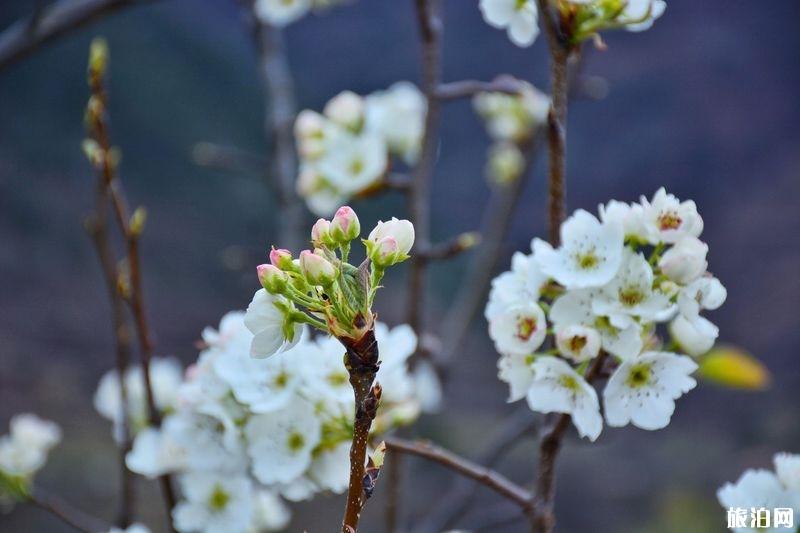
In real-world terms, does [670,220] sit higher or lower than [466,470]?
higher

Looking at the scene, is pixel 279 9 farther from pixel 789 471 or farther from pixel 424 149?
pixel 789 471

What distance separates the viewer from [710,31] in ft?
11.8

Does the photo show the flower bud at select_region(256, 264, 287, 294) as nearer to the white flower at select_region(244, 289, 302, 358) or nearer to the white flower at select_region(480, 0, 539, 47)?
the white flower at select_region(244, 289, 302, 358)

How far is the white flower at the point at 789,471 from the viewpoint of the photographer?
57 centimetres

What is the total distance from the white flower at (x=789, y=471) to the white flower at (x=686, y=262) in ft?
0.53

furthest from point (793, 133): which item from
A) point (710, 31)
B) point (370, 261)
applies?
point (370, 261)

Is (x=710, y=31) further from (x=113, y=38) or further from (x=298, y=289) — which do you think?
(x=298, y=289)

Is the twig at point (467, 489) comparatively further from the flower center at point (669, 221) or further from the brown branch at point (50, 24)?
the brown branch at point (50, 24)

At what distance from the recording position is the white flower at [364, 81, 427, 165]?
1.25 m

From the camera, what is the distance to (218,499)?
0.76 m

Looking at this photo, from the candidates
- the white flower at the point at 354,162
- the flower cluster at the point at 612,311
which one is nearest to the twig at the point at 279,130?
the white flower at the point at 354,162

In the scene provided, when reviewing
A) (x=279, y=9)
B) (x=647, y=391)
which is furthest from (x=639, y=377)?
(x=279, y=9)

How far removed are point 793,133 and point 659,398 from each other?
11.4ft

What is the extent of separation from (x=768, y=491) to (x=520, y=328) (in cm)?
23
